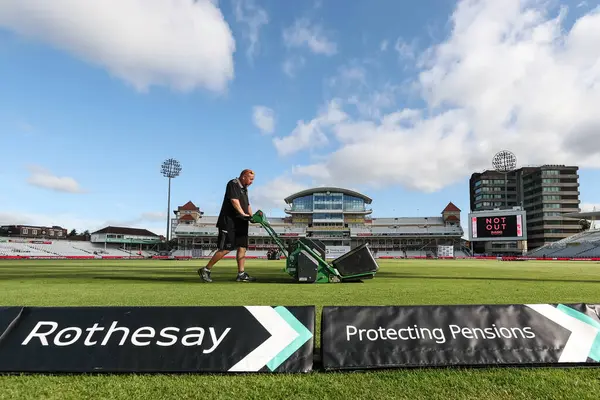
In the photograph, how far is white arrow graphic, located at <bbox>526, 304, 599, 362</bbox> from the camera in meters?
2.38

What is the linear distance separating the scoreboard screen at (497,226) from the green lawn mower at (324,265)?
57.1m

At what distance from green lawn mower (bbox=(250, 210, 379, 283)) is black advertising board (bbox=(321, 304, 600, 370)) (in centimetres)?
488

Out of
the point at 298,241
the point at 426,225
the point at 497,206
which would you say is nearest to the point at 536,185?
the point at 497,206

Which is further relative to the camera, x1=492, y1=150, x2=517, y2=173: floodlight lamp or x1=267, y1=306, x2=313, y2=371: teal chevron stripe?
x1=492, y1=150, x2=517, y2=173: floodlight lamp

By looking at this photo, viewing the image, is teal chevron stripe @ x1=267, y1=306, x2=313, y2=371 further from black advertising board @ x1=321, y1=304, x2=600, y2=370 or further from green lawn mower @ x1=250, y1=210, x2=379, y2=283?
green lawn mower @ x1=250, y1=210, x2=379, y2=283

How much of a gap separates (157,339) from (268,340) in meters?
0.68

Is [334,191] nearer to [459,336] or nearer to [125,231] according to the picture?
[125,231]

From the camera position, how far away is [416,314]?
2535 millimetres

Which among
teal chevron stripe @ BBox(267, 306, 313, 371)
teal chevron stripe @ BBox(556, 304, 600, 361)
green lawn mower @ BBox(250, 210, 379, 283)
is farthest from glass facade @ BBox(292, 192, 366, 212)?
teal chevron stripe @ BBox(267, 306, 313, 371)

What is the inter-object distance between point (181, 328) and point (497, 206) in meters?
124

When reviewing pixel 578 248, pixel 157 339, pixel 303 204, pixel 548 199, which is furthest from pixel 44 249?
pixel 548 199

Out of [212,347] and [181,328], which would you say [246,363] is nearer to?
[212,347]

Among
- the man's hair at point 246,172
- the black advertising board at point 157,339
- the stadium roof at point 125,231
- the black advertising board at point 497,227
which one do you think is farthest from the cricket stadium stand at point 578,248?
the stadium roof at point 125,231

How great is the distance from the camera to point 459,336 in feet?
8.04
